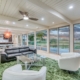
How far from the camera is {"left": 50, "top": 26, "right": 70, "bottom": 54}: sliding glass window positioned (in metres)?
6.10

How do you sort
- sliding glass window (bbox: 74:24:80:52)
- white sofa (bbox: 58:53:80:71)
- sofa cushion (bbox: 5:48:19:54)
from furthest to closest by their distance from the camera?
sliding glass window (bbox: 74:24:80:52)
sofa cushion (bbox: 5:48:19:54)
white sofa (bbox: 58:53:80:71)

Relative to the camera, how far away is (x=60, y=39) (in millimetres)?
6586

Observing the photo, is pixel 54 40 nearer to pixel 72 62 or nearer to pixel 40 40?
pixel 40 40

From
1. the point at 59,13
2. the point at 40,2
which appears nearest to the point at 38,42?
the point at 59,13

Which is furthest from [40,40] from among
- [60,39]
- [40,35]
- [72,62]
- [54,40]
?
[72,62]

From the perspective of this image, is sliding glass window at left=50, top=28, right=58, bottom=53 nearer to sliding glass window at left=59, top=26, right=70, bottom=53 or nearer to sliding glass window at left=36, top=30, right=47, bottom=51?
sliding glass window at left=59, top=26, right=70, bottom=53

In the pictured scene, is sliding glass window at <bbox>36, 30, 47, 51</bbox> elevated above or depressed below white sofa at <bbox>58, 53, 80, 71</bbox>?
above

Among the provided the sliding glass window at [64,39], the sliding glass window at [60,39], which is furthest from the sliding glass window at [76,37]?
the sliding glass window at [64,39]

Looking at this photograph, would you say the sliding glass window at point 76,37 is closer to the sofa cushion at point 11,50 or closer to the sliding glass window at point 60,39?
the sliding glass window at point 60,39

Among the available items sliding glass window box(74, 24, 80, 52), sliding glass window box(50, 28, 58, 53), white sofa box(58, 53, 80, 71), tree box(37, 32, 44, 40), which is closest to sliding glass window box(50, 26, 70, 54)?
sliding glass window box(50, 28, 58, 53)

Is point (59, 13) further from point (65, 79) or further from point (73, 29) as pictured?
point (65, 79)

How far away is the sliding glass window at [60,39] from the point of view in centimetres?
610

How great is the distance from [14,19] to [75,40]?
4.44 metres

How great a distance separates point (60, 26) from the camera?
20.7 ft
